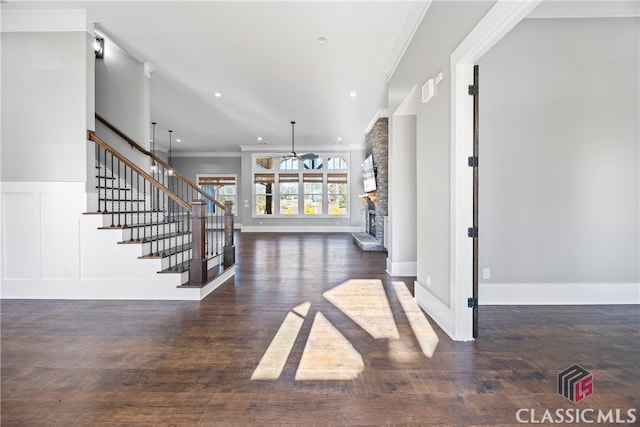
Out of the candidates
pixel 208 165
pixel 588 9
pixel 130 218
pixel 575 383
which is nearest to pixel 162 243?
pixel 130 218

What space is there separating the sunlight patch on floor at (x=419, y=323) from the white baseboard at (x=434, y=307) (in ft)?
0.25

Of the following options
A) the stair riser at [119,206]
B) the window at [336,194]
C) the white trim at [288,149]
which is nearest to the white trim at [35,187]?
the stair riser at [119,206]

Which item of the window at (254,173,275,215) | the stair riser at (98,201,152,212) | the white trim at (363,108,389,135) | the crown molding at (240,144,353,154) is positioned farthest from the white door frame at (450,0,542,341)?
the window at (254,173,275,215)

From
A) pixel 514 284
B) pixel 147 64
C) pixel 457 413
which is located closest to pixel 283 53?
pixel 147 64

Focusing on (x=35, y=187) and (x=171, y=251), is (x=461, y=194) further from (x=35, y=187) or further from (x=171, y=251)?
(x=35, y=187)

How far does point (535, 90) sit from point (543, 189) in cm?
115

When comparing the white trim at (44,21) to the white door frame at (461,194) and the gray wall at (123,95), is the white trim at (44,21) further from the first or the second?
the white door frame at (461,194)

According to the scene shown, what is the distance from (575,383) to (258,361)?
2145 millimetres

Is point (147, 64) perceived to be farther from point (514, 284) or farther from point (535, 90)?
→ point (514, 284)

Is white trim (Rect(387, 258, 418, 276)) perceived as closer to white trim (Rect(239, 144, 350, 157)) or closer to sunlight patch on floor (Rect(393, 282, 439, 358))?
sunlight patch on floor (Rect(393, 282, 439, 358))

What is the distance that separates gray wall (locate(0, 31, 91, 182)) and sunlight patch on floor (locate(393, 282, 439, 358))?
4255mm

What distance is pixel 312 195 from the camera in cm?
1213

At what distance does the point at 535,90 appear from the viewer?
3.46 metres

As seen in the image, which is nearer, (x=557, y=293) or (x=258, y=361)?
(x=258, y=361)
